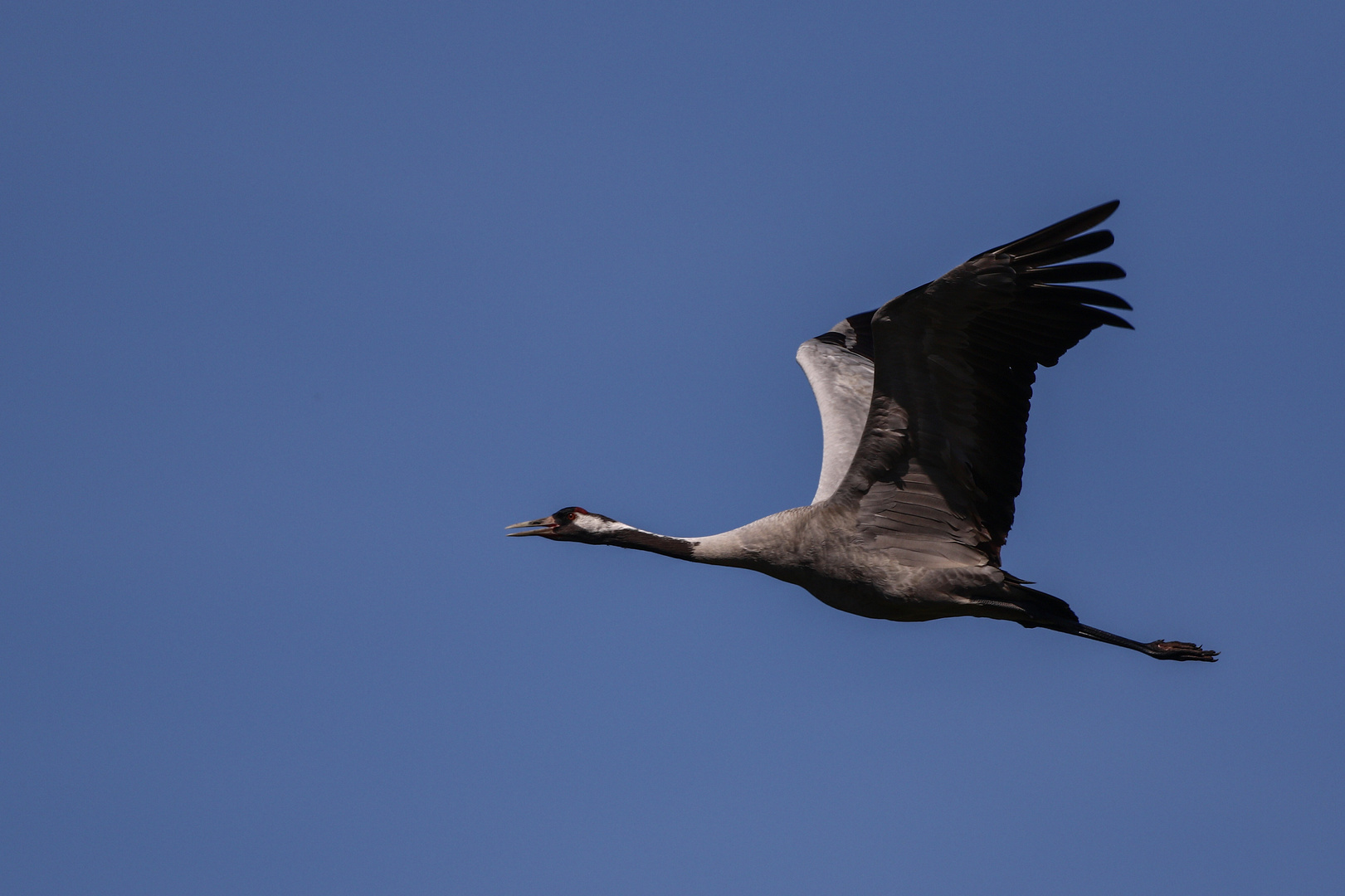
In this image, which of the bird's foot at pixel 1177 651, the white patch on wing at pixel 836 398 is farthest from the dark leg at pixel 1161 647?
the white patch on wing at pixel 836 398

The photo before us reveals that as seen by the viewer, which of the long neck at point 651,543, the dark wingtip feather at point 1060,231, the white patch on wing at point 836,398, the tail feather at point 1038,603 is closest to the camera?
the dark wingtip feather at point 1060,231

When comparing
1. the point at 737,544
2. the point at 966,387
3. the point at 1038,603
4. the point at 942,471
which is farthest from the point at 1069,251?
the point at 737,544

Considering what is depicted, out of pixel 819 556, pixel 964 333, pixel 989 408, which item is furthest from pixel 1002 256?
pixel 819 556

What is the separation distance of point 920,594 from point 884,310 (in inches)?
95.0

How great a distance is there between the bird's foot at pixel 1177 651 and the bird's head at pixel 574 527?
4.50m

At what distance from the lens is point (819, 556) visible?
10531 millimetres

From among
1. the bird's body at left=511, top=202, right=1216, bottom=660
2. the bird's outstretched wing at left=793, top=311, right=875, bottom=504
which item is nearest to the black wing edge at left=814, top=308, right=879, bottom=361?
the bird's outstretched wing at left=793, top=311, right=875, bottom=504

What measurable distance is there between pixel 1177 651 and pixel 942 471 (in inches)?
112

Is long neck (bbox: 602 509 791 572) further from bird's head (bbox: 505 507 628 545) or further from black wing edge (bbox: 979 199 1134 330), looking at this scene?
black wing edge (bbox: 979 199 1134 330)

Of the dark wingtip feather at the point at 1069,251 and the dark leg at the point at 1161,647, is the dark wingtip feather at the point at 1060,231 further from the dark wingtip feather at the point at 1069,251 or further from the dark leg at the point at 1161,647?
the dark leg at the point at 1161,647

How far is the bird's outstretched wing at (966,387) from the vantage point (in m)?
9.17

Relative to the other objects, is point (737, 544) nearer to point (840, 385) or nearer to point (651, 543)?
point (651, 543)

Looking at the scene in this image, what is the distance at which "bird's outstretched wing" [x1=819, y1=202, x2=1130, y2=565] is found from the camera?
9.17 metres

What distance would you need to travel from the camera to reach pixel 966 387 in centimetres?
977
